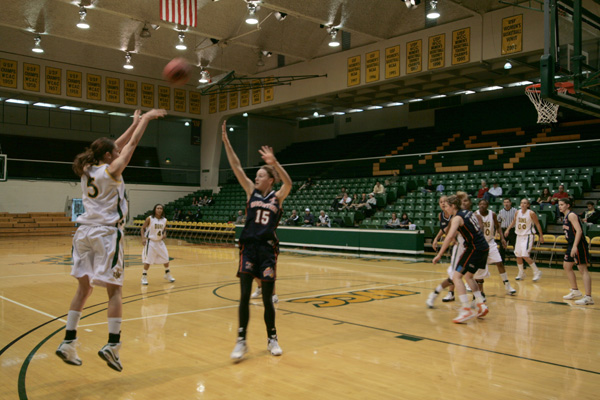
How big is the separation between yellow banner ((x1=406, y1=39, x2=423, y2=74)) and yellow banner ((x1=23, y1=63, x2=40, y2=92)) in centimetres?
1667

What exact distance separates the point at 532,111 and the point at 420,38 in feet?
26.5

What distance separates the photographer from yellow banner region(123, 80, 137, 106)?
25.9m

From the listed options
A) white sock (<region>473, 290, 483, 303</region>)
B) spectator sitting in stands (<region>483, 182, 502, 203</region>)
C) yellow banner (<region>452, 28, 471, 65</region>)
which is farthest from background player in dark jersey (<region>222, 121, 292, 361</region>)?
yellow banner (<region>452, 28, 471, 65</region>)

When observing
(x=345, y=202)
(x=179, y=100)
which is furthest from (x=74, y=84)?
(x=345, y=202)

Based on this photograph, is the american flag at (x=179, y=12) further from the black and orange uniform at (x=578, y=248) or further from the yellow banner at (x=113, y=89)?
the black and orange uniform at (x=578, y=248)

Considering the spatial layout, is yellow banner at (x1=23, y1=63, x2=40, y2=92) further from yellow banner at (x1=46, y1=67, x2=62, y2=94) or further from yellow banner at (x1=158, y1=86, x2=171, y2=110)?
yellow banner at (x1=158, y1=86, x2=171, y2=110)

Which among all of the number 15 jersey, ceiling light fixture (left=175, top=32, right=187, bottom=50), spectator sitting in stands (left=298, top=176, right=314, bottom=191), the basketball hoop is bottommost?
the number 15 jersey

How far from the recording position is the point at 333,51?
21.7 metres

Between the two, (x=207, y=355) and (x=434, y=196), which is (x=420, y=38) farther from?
(x=207, y=355)

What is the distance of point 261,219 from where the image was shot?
4.68 meters

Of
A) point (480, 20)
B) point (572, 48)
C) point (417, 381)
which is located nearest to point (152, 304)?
point (417, 381)

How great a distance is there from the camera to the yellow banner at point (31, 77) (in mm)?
23250

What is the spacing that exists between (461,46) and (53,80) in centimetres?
1818

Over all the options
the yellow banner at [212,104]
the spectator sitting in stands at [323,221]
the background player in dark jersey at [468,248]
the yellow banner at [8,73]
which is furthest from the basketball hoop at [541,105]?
the yellow banner at [8,73]
